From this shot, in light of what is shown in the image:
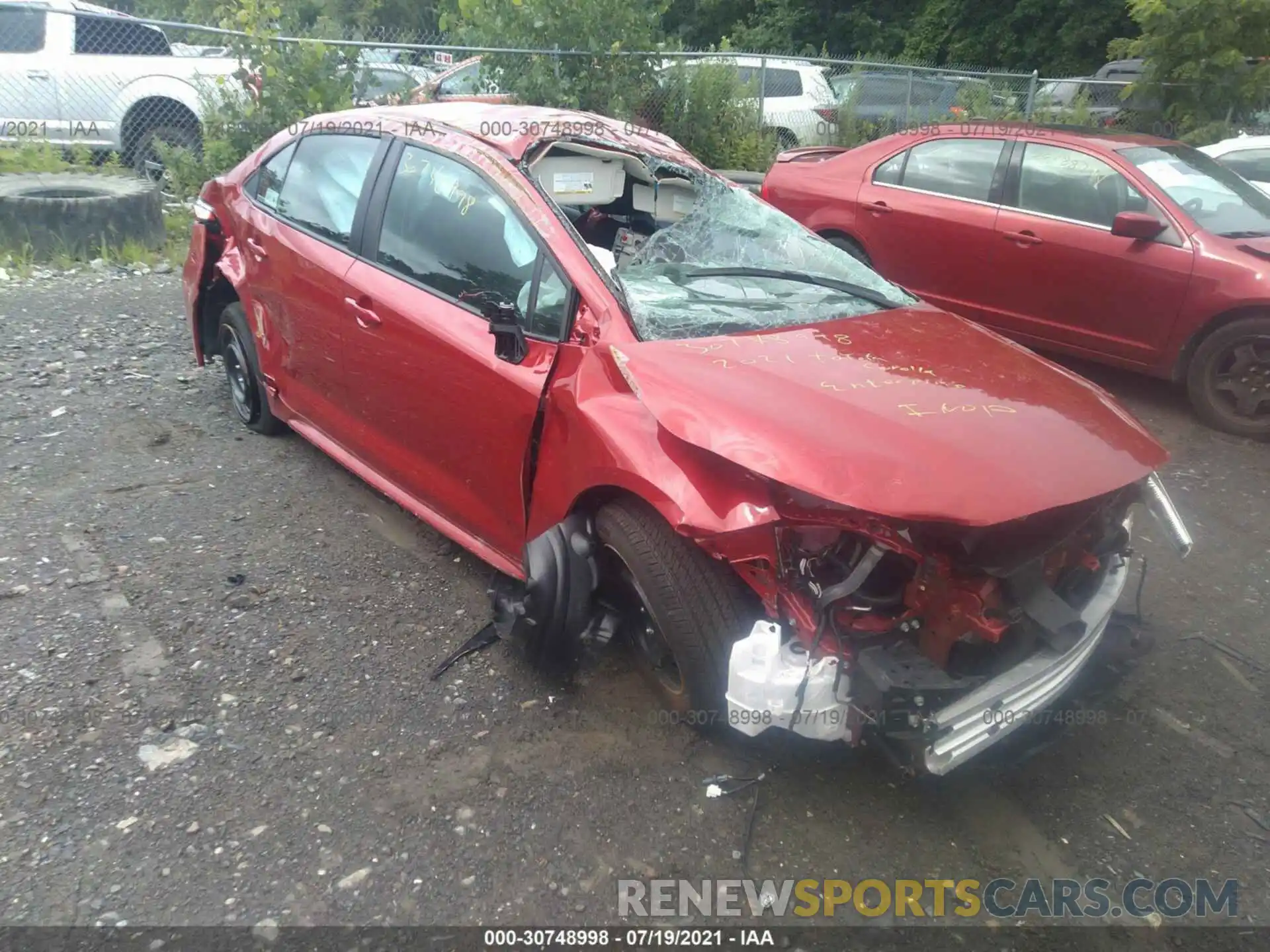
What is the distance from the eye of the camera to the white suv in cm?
1234

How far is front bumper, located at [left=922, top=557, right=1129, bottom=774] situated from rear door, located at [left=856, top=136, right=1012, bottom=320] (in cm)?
415

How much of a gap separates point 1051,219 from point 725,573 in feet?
14.7

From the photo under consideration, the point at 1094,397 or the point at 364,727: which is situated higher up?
the point at 1094,397

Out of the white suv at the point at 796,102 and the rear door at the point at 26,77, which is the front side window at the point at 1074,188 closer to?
the white suv at the point at 796,102

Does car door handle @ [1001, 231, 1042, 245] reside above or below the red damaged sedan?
above

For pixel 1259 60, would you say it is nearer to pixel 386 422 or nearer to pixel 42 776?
pixel 386 422

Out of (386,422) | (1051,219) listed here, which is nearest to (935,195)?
(1051,219)

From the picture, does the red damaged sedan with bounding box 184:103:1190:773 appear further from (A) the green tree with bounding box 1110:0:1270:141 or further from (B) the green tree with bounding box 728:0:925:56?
(B) the green tree with bounding box 728:0:925:56

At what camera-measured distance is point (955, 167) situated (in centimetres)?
660

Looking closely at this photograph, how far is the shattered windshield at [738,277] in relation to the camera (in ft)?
10.5

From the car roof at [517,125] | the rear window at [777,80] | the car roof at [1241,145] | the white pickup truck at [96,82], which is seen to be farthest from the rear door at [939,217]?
the white pickup truck at [96,82]

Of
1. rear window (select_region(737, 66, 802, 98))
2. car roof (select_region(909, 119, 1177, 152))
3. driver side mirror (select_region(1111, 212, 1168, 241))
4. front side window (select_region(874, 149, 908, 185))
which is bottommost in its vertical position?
driver side mirror (select_region(1111, 212, 1168, 241))

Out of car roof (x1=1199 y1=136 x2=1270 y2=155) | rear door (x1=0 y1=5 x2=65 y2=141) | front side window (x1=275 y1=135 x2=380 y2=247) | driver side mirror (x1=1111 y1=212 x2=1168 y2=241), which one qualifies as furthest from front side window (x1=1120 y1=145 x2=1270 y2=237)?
rear door (x1=0 y1=5 x2=65 y2=141)

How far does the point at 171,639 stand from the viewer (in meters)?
3.30
